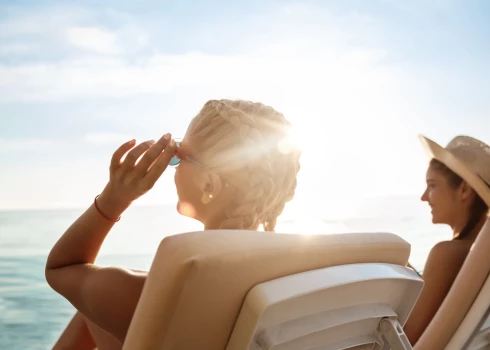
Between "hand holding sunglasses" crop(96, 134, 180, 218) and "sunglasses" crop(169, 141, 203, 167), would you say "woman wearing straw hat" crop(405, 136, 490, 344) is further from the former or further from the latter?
"hand holding sunglasses" crop(96, 134, 180, 218)

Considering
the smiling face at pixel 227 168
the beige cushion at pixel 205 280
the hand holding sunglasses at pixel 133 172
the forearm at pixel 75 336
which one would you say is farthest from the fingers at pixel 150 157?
the forearm at pixel 75 336

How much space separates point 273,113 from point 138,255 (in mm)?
15949

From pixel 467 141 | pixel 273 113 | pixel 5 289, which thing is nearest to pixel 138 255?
pixel 5 289

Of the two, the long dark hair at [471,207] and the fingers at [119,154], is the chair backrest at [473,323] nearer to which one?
the long dark hair at [471,207]

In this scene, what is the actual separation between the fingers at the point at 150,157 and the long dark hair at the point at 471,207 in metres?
1.64

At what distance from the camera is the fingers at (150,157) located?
1.18 meters

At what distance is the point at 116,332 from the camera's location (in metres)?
1.12

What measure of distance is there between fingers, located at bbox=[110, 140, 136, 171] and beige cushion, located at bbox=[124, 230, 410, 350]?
0.39 m

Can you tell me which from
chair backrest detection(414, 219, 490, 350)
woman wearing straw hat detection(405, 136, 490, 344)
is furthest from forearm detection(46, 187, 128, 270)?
woman wearing straw hat detection(405, 136, 490, 344)

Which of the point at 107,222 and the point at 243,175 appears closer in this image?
the point at 107,222

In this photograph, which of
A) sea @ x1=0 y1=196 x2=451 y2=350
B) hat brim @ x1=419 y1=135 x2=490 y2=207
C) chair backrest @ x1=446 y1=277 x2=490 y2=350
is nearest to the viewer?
chair backrest @ x1=446 y1=277 x2=490 y2=350

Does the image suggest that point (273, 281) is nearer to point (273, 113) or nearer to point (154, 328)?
point (154, 328)

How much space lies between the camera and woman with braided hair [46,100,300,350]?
111 centimetres

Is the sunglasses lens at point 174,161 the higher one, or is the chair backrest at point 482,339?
the sunglasses lens at point 174,161
